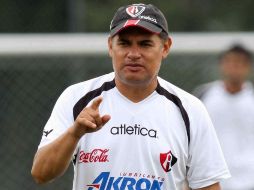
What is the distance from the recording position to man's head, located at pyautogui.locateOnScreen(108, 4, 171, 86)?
508 cm

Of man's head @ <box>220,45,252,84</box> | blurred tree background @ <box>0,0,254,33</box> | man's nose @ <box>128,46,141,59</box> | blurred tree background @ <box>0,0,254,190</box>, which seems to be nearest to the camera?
man's nose @ <box>128,46,141,59</box>

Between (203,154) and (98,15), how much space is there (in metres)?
4.88

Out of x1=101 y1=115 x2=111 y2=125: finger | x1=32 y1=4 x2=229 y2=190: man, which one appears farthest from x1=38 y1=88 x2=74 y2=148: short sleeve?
x1=101 y1=115 x2=111 y2=125: finger

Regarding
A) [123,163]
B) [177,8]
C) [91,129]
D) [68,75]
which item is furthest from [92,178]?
[177,8]

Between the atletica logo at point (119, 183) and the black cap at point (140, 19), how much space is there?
722 mm

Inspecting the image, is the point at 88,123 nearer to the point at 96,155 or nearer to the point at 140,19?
the point at 96,155

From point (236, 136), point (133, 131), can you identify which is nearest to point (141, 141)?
point (133, 131)

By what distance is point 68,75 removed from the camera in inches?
356

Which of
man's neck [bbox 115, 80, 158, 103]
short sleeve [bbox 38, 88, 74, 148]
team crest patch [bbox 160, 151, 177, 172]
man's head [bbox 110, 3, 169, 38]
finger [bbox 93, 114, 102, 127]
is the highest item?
man's head [bbox 110, 3, 169, 38]

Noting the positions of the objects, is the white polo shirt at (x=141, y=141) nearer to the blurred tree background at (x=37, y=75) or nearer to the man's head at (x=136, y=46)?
the man's head at (x=136, y=46)

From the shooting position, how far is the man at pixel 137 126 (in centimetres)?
511

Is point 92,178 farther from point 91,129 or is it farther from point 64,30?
point 64,30

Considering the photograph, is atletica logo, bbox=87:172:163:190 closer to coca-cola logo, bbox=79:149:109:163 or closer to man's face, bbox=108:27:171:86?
coca-cola logo, bbox=79:149:109:163

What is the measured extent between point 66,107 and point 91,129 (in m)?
0.42
